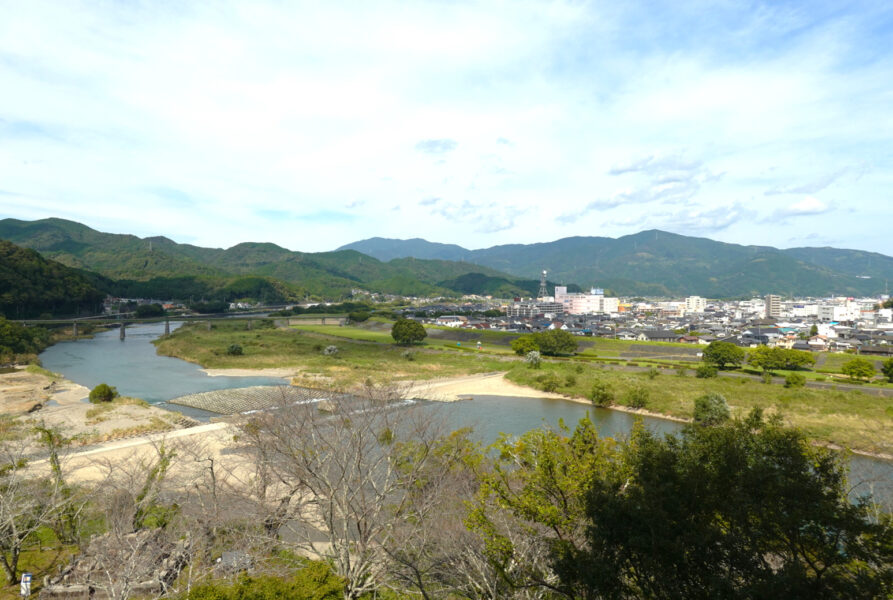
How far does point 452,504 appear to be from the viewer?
32.7 feet

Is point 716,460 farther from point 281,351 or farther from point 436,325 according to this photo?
point 436,325

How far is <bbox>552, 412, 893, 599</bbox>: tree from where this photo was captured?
14.8 ft

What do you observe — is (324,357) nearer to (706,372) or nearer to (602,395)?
(602,395)

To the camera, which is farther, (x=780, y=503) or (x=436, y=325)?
(x=436, y=325)

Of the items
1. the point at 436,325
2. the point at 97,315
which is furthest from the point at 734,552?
the point at 97,315

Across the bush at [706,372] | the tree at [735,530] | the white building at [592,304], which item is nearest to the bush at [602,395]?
the bush at [706,372]

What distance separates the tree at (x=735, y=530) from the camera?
4.51m

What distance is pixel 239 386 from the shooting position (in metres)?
33.2

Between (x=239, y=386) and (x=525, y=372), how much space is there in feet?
66.3

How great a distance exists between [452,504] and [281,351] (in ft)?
128

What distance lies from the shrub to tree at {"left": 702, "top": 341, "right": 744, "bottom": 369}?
1498 cm

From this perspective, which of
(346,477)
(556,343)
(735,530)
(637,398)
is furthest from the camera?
(556,343)

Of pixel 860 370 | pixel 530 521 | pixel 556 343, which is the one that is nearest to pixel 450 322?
pixel 556 343

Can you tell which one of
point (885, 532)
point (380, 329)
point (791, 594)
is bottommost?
point (380, 329)
